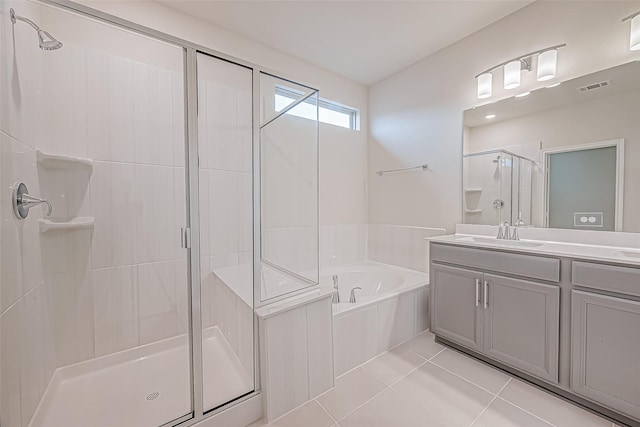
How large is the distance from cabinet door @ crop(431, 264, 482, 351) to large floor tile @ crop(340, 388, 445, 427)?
71 centimetres

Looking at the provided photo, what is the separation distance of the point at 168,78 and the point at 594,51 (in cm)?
300

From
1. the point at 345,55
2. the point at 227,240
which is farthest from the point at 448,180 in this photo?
the point at 227,240

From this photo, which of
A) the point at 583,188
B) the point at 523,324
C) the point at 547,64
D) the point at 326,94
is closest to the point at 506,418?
the point at 523,324

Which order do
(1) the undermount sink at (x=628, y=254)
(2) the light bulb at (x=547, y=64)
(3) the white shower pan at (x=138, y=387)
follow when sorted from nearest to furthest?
(3) the white shower pan at (x=138, y=387)
(1) the undermount sink at (x=628, y=254)
(2) the light bulb at (x=547, y=64)

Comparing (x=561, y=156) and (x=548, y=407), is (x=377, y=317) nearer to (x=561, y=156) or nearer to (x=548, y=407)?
(x=548, y=407)

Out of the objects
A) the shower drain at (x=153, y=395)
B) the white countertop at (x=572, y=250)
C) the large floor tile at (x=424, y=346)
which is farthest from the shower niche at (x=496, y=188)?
the shower drain at (x=153, y=395)

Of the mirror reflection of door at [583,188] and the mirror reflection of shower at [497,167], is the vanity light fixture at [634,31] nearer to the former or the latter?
the mirror reflection of door at [583,188]

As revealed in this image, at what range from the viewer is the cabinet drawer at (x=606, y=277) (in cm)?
127

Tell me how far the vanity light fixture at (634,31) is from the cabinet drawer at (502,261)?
4.52ft

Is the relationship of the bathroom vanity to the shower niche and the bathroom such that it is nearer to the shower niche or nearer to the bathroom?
the bathroom

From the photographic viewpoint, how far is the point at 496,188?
88.7 inches

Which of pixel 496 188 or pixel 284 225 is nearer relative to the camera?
pixel 284 225

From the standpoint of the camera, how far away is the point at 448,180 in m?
2.58

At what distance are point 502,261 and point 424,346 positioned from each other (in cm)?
93
